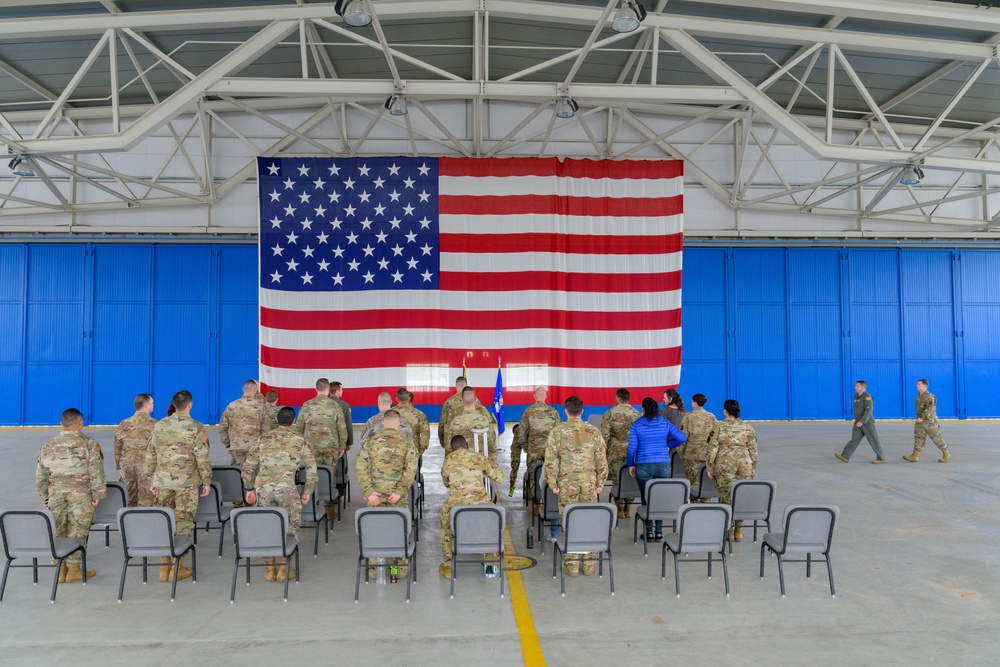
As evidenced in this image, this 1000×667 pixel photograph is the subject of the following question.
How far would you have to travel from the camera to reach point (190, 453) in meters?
6.26

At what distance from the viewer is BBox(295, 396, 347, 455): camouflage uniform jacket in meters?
8.63

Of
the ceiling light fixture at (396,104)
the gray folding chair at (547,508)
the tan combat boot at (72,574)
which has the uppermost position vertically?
the ceiling light fixture at (396,104)

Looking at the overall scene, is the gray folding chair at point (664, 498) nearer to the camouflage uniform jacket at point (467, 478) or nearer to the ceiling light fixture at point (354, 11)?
the camouflage uniform jacket at point (467, 478)

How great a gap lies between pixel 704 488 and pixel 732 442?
806mm

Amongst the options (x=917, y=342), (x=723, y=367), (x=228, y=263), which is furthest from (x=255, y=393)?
(x=917, y=342)

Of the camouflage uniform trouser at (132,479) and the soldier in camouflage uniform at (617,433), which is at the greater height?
the soldier in camouflage uniform at (617,433)

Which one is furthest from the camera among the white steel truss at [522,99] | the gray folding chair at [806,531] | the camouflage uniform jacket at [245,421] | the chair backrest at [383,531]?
the white steel truss at [522,99]

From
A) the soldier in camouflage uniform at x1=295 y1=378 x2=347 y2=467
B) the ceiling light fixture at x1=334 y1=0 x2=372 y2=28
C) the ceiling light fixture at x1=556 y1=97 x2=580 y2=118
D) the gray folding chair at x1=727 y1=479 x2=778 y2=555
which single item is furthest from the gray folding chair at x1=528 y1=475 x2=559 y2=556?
the ceiling light fixture at x1=556 y1=97 x2=580 y2=118

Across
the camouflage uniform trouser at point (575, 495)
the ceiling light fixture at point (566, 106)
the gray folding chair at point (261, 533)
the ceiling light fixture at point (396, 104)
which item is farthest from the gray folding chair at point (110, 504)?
the ceiling light fixture at point (566, 106)

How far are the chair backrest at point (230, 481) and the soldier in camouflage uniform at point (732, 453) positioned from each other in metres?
5.16

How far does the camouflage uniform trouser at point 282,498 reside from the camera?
6121 mm

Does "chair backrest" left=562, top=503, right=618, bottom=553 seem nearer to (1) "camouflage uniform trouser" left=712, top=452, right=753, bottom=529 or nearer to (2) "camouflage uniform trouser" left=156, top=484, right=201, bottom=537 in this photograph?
(1) "camouflage uniform trouser" left=712, top=452, right=753, bottom=529

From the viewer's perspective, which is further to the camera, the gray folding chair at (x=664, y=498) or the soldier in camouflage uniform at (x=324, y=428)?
the soldier in camouflage uniform at (x=324, y=428)

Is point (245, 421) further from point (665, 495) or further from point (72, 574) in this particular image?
point (665, 495)
